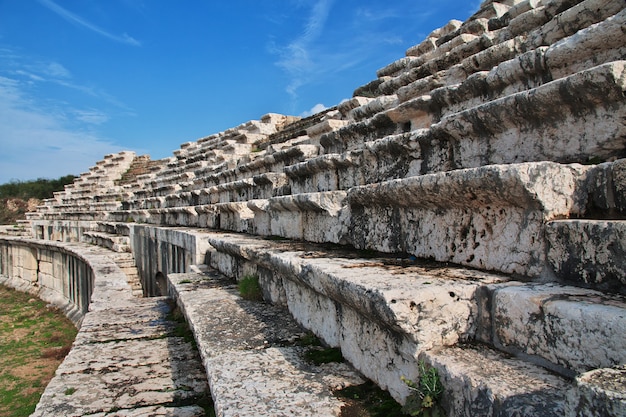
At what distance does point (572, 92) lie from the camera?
7.10 ft

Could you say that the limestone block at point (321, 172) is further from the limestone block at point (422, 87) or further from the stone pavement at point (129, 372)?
the stone pavement at point (129, 372)

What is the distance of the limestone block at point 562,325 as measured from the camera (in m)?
1.29

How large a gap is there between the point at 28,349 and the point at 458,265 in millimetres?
8103

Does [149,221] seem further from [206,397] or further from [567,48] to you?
[567,48]

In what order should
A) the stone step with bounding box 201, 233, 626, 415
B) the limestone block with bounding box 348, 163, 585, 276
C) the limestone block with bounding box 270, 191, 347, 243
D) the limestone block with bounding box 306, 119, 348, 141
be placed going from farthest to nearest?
the limestone block with bounding box 306, 119, 348, 141 → the limestone block with bounding box 270, 191, 347, 243 → the limestone block with bounding box 348, 163, 585, 276 → the stone step with bounding box 201, 233, 626, 415

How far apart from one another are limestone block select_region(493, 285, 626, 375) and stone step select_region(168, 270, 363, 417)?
74 centimetres

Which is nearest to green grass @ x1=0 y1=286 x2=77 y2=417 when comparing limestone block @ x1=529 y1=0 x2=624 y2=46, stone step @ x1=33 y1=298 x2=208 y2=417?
stone step @ x1=33 y1=298 x2=208 y2=417

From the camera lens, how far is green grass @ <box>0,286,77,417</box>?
5.46m

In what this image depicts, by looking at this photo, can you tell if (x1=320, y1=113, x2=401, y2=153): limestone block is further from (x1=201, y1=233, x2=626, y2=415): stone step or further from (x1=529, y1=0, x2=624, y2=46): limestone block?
(x1=201, y1=233, x2=626, y2=415): stone step

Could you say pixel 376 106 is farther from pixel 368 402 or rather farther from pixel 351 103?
pixel 368 402

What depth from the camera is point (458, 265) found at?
227cm

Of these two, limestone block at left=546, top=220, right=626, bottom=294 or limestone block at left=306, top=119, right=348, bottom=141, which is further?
limestone block at left=306, top=119, right=348, bottom=141

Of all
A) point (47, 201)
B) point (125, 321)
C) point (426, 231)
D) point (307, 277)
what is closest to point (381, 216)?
point (426, 231)

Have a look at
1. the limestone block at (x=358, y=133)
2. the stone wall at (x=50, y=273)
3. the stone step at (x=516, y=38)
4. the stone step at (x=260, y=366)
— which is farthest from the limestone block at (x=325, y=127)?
the stone wall at (x=50, y=273)
